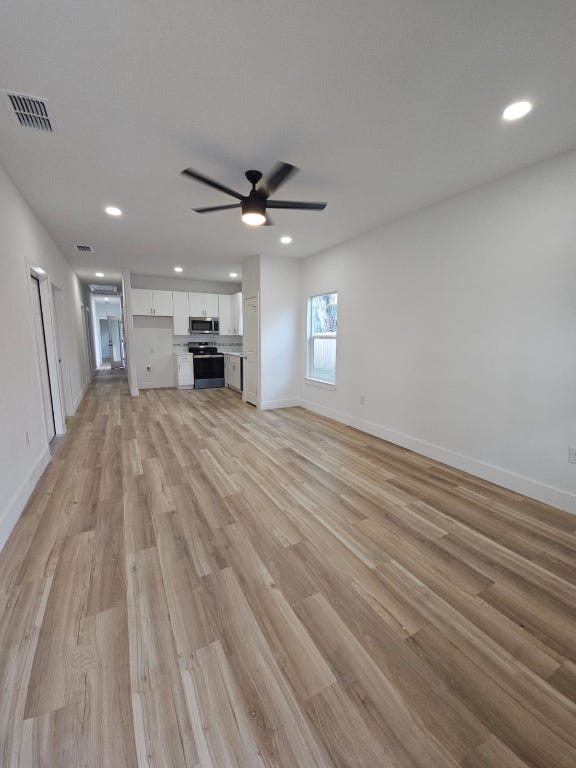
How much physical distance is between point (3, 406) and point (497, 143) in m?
3.96

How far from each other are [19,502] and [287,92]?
10.7 ft

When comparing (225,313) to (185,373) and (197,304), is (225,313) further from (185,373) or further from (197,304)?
(185,373)

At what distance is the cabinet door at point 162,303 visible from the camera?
702cm

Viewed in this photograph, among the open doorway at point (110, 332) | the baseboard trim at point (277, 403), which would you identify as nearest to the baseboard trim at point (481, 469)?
the baseboard trim at point (277, 403)

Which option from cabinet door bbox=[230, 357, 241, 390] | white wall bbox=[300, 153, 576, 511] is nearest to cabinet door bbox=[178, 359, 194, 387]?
cabinet door bbox=[230, 357, 241, 390]

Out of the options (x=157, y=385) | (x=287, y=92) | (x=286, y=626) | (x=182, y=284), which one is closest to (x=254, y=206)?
(x=287, y=92)

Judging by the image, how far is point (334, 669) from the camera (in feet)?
4.14

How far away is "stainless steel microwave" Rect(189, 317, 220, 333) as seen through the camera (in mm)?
7375

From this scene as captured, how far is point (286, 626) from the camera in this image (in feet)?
4.74

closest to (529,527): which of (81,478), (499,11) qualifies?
(499,11)

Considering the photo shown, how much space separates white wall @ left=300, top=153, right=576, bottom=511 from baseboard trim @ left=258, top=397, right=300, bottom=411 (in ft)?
6.26

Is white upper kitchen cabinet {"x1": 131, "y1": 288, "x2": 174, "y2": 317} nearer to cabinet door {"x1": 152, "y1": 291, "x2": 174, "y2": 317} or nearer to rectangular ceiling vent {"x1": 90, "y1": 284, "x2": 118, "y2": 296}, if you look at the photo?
cabinet door {"x1": 152, "y1": 291, "x2": 174, "y2": 317}

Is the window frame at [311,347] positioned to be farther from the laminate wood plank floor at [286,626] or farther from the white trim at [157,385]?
the white trim at [157,385]

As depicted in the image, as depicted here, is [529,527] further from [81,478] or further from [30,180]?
[30,180]
